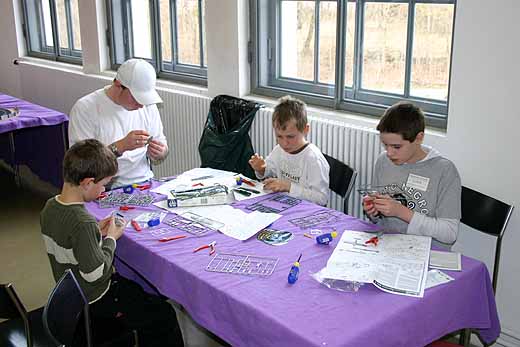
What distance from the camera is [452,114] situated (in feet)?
9.36

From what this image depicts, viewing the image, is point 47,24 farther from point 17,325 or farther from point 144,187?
point 17,325

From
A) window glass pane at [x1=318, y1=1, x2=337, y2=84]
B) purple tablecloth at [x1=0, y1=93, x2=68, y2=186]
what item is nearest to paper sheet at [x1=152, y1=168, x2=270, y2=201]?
window glass pane at [x1=318, y1=1, x2=337, y2=84]

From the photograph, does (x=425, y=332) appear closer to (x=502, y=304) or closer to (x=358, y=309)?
(x=358, y=309)

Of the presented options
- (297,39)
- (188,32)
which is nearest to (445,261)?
(297,39)

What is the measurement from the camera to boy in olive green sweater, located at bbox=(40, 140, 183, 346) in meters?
2.09

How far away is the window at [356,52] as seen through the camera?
124 inches

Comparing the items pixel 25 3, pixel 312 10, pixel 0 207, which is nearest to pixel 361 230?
pixel 312 10

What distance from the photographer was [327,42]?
372 centimetres

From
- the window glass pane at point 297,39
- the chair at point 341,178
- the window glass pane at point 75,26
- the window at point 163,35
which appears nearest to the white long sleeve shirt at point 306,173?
the chair at point 341,178

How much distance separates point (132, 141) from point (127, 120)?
31cm

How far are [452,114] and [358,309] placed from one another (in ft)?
4.83

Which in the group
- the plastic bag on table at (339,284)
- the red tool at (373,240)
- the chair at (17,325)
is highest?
the red tool at (373,240)

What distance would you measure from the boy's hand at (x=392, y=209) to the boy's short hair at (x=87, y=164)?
41.5 inches

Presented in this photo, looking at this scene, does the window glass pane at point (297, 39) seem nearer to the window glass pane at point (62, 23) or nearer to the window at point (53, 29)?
the window at point (53, 29)
